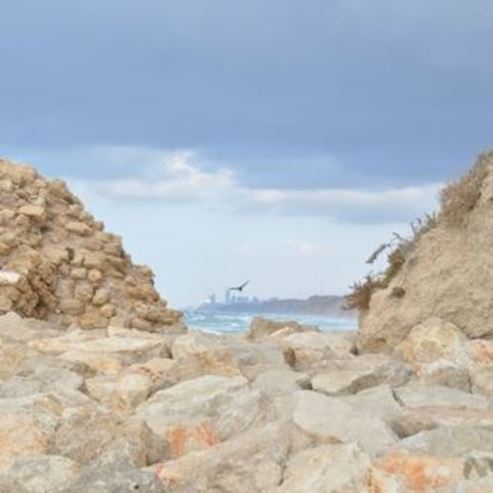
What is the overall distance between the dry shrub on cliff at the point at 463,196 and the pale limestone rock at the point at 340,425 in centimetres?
344

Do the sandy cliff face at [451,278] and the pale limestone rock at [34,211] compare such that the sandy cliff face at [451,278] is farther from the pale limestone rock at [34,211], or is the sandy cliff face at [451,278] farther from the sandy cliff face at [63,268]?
the pale limestone rock at [34,211]

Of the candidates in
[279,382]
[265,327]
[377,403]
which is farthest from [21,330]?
[377,403]

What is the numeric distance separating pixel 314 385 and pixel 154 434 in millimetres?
1448

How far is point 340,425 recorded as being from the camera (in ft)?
16.3

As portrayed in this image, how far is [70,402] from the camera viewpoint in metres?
5.78

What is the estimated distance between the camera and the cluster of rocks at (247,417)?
14.2 feet

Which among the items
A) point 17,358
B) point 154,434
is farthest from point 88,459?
point 17,358

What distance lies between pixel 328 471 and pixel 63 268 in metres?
A: 10.8

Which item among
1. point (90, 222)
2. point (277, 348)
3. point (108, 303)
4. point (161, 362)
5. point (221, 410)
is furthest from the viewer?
point (90, 222)

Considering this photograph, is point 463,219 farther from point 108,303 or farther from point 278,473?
point 108,303

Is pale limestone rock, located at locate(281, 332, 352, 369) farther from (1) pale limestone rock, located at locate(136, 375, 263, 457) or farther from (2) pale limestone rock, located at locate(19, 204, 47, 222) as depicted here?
(2) pale limestone rock, located at locate(19, 204, 47, 222)

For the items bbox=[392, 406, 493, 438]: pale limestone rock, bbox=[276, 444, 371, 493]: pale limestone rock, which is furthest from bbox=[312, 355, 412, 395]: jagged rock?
bbox=[276, 444, 371, 493]: pale limestone rock

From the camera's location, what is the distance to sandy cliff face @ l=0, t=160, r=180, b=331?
1394 centimetres

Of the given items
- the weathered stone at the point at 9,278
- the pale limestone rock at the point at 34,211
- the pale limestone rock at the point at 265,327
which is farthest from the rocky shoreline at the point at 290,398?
the pale limestone rock at the point at 34,211
